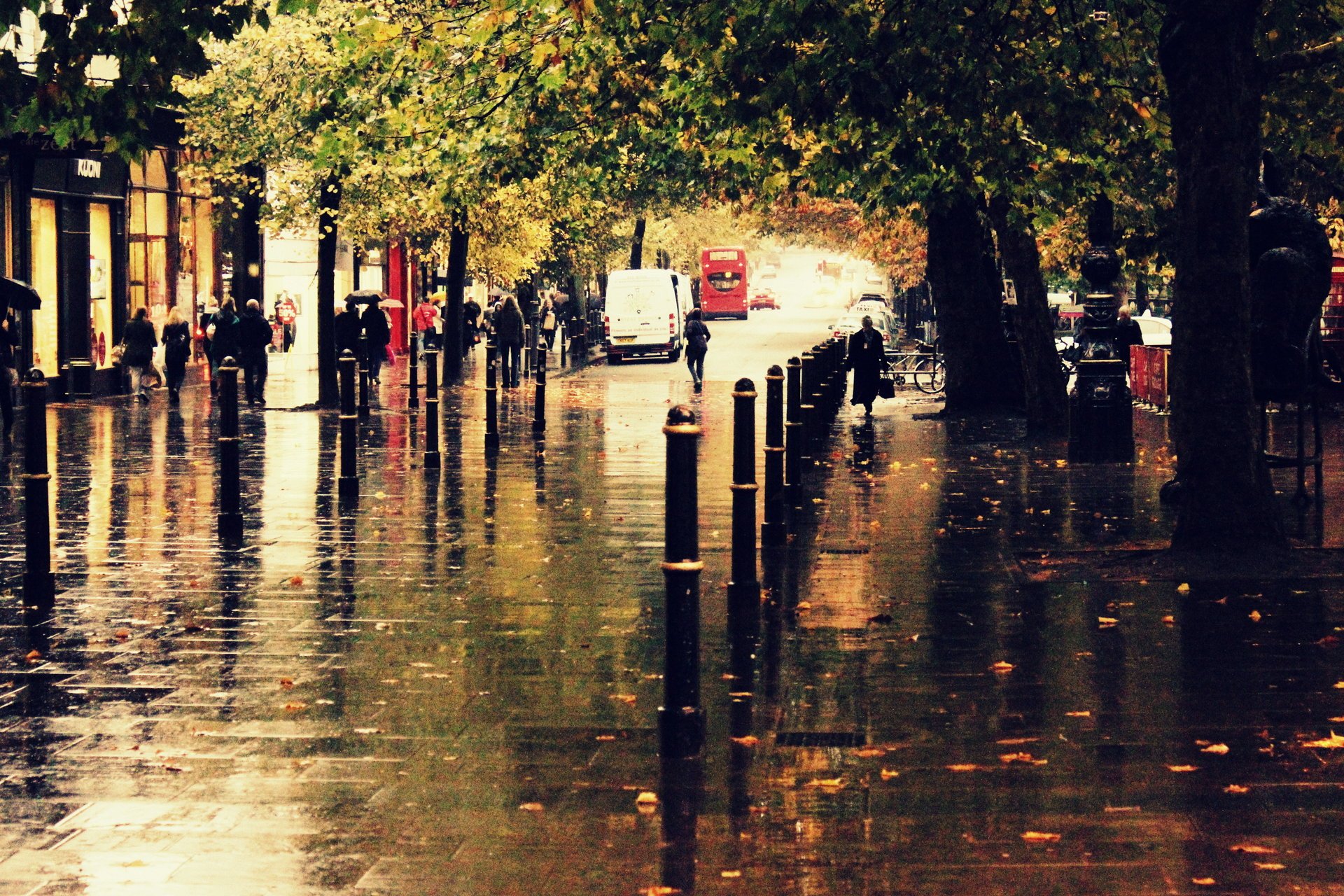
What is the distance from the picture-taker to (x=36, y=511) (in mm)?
9938

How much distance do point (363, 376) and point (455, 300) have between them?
16.8 m

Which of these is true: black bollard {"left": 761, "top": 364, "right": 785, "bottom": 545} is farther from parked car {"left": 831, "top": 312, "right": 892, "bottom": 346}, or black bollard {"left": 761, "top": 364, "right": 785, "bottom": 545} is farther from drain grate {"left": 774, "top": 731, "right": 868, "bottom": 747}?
parked car {"left": 831, "top": 312, "right": 892, "bottom": 346}

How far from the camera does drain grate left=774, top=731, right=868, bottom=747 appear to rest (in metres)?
6.91

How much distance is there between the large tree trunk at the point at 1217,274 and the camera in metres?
11.2

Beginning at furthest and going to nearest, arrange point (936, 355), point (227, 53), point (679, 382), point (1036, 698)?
1. point (679, 382)
2. point (936, 355)
3. point (227, 53)
4. point (1036, 698)

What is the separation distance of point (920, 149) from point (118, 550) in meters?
6.72

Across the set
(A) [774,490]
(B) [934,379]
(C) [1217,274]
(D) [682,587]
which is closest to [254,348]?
(B) [934,379]

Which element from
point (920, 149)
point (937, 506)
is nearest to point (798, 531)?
point (937, 506)

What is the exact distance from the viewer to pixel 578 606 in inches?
394

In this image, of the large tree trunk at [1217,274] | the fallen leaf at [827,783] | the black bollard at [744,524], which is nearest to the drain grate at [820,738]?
the fallen leaf at [827,783]

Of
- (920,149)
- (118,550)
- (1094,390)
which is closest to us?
(118,550)

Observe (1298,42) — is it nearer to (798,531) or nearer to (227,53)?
(798,531)

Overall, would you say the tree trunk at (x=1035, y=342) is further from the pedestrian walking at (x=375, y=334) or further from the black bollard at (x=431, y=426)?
the pedestrian walking at (x=375, y=334)

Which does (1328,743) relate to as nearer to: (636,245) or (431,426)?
(431,426)
